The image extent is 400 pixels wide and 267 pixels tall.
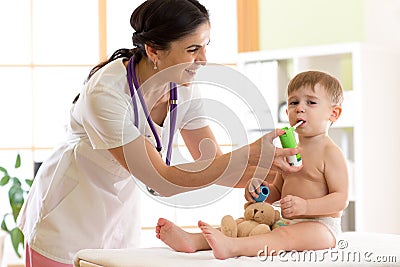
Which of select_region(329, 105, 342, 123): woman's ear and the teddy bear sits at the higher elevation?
select_region(329, 105, 342, 123): woman's ear

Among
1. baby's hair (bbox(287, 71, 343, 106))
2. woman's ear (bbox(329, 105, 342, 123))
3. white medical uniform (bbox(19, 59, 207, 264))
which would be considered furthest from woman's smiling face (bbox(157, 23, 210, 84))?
woman's ear (bbox(329, 105, 342, 123))

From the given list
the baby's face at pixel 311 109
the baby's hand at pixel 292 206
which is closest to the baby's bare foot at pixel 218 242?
the baby's hand at pixel 292 206

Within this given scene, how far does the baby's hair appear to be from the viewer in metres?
1.98

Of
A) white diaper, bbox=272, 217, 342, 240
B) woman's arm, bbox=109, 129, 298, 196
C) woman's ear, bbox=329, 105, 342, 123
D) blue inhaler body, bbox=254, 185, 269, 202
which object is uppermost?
woman's ear, bbox=329, 105, 342, 123

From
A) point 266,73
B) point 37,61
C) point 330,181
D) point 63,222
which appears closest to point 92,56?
point 37,61

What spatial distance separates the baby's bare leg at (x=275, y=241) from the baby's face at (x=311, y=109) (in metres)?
0.26

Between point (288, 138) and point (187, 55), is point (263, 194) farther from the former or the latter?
point (187, 55)

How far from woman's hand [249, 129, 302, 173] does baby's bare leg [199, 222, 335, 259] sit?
15 centimetres

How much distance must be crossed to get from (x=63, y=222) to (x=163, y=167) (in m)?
0.40

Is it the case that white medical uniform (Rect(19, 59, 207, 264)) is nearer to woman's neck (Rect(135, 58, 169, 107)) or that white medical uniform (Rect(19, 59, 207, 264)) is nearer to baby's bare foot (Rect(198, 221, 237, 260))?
woman's neck (Rect(135, 58, 169, 107))

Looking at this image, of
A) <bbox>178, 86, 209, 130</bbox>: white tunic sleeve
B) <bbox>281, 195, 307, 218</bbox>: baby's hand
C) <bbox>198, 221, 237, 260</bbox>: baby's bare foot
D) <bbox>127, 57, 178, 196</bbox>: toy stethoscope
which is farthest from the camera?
<bbox>178, 86, 209, 130</bbox>: white tunic sleeve

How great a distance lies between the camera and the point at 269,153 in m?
1.79

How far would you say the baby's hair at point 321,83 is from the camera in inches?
78.0

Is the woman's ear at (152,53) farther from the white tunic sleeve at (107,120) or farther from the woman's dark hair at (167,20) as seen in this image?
the white tunic sleeve at (107,120)
